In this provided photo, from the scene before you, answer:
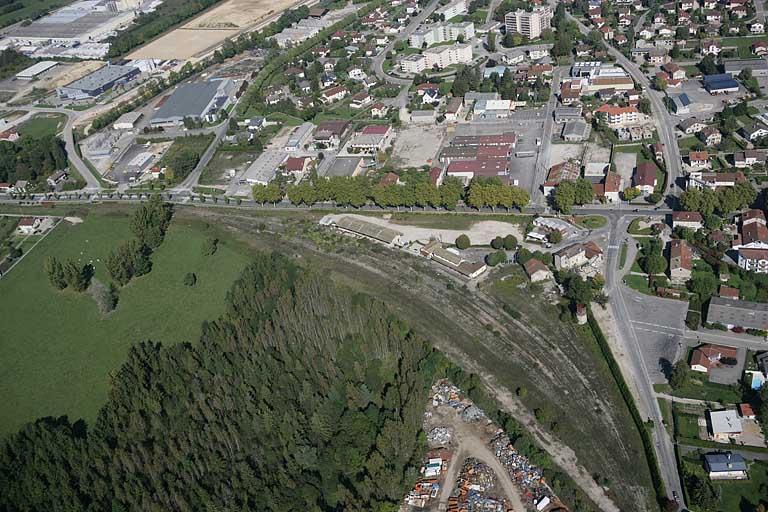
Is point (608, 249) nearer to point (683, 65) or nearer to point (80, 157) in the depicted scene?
point (683, 65)

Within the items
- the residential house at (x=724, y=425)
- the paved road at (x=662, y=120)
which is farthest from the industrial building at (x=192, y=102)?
the residential house at (x=724, y=425)

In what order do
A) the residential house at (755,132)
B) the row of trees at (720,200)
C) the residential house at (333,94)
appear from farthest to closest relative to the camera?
the residential house at (333,94) < the residential house at (755,132) < the row of trees at (720,200)

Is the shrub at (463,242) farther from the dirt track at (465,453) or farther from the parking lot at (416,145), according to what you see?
the dirt track at (465,453)

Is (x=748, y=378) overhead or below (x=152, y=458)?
below

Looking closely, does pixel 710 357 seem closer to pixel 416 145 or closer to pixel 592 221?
pixel 592 221

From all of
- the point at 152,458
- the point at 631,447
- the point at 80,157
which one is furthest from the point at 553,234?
the point at 80,157

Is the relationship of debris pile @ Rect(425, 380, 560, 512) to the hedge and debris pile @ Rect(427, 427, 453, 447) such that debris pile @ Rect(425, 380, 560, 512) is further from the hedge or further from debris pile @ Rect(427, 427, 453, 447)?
the hedge
